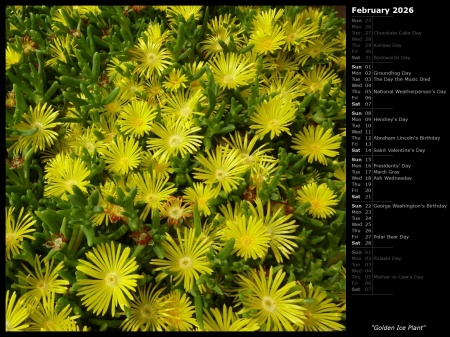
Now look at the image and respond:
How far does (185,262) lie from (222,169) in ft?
0.61

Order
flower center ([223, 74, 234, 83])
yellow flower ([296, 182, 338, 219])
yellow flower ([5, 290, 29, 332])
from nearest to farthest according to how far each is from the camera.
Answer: yellow flower ([5, 290, 29, 332]) → yellow flower ([296, 182, 338, 219]) → flower center ([223, 74, 234, 83])

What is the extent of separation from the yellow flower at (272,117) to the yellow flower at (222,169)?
8 cm

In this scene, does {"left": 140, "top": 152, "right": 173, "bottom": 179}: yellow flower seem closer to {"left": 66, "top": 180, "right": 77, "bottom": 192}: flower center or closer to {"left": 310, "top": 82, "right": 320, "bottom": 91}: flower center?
{"left": 66, "top": 180, "right": 77, "bottom": 192}: flower center

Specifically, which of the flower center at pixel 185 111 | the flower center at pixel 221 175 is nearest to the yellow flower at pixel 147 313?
the flower center at pixel 221 175

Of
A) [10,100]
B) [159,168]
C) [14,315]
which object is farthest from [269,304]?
[10,100]

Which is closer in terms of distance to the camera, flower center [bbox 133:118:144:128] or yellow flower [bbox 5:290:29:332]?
yellow flower [bbox 5:290:29:332]

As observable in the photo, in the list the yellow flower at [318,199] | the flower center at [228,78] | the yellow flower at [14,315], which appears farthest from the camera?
the flower center at [228,78]

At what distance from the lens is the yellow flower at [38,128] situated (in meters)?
0.86

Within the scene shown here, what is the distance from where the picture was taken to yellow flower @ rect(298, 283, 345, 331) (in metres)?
0.74

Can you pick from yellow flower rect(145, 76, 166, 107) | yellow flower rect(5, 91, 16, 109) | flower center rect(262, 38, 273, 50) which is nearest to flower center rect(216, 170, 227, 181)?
yellow flower rect(145, 76, 166, 107)

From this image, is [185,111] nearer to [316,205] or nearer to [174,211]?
[174,211]

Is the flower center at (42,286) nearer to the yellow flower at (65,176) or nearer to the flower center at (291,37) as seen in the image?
the yellow flower at (65,176)

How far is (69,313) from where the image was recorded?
0.72m

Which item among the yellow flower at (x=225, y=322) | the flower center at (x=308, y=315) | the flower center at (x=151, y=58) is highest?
the flower center at (x=151, y=58)
